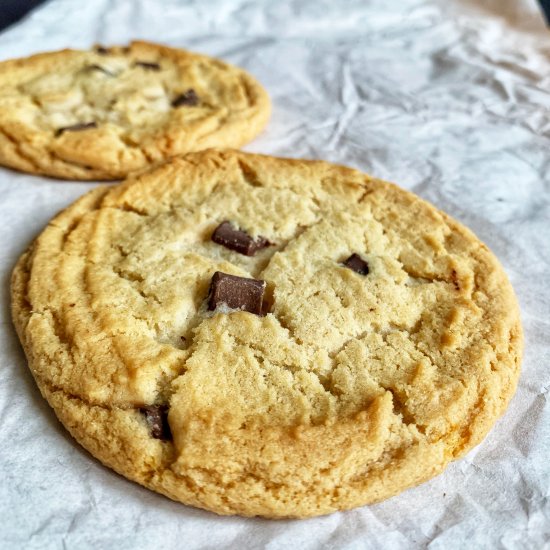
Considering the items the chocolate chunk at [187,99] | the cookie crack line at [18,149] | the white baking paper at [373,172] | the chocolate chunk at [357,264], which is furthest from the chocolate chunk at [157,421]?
the chocolate chunk at [187,99]

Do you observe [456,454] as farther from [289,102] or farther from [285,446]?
[289,102]

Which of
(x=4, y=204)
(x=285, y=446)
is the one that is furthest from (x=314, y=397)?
(x=4, y=204)

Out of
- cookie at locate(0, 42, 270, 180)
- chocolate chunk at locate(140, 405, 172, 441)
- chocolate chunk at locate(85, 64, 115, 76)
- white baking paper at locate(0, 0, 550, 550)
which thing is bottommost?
white baking paper at locate(0, 0, 550, 550)

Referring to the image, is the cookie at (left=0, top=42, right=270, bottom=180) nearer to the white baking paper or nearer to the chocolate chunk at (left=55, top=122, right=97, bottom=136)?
the chocolate chunk at (left=55, top=122, right=97, bottom=136)

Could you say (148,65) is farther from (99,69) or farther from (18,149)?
(18,149)

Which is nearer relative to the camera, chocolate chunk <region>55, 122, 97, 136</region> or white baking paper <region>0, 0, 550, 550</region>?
white baking paper <region>0, 0, 550, 550</region>

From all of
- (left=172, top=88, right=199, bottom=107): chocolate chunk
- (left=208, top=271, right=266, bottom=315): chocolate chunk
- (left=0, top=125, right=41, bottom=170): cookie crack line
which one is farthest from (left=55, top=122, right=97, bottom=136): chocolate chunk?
(left=208, top=271, right=266, bottom=315): chocolate chunk

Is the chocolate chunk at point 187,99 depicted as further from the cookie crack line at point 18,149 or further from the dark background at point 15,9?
the dark background at point 15,9

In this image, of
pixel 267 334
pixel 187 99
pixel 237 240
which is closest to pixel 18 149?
pixel 187 99
